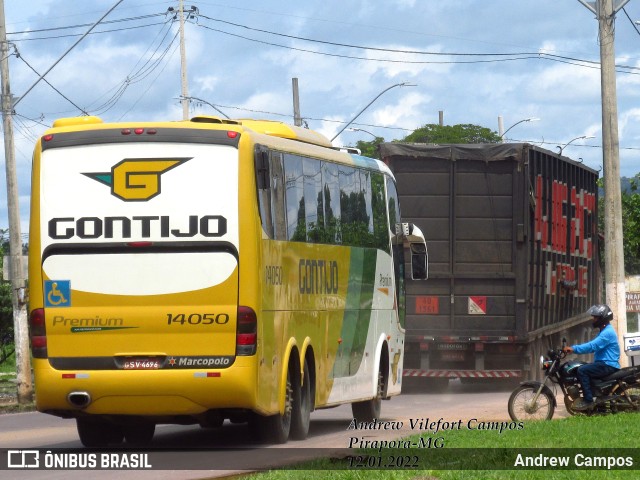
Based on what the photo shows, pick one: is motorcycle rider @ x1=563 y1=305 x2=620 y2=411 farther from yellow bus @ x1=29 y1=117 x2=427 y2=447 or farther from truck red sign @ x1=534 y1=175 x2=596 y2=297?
truck red sign @ x1=534 y1=175 x2=596 y2=297

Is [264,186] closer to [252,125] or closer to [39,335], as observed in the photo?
[252,125]

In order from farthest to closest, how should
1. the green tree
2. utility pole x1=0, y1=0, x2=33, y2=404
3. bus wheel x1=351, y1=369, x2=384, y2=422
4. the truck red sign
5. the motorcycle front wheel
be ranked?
the green tree, the truck red sign, utility pole x1=0, y1=0, x2=33, y2=404, bus wheel x1=351, y1=369, x2=384, y2=422, the motorcycle front wheel

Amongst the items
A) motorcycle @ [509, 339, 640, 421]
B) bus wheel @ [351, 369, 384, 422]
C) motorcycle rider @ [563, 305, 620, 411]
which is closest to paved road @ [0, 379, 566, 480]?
bus wheel @ [351, 369, 384, 422]

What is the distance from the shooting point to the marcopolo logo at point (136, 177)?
48.8 feet

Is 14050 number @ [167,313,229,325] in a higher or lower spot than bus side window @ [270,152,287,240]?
lower

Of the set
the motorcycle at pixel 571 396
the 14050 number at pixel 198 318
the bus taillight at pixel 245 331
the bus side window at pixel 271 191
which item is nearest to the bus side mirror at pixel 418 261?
the motorcycle at pixel 571 396

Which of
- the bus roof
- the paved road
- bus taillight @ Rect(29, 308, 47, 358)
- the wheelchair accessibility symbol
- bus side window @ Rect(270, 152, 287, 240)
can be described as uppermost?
the bus roof

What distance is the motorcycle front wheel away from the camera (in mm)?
18312

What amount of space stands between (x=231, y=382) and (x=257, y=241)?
1443mm

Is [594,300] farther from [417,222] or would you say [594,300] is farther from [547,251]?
[417,222]

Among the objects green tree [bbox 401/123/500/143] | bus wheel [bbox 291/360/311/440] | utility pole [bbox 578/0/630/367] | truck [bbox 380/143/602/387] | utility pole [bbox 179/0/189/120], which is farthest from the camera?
green tree [bbox 401/123/500/143]

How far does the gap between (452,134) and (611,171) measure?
80094 mm

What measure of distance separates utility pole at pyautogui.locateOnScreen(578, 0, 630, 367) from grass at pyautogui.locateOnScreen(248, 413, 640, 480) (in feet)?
27.0

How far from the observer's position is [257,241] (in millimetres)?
14789
